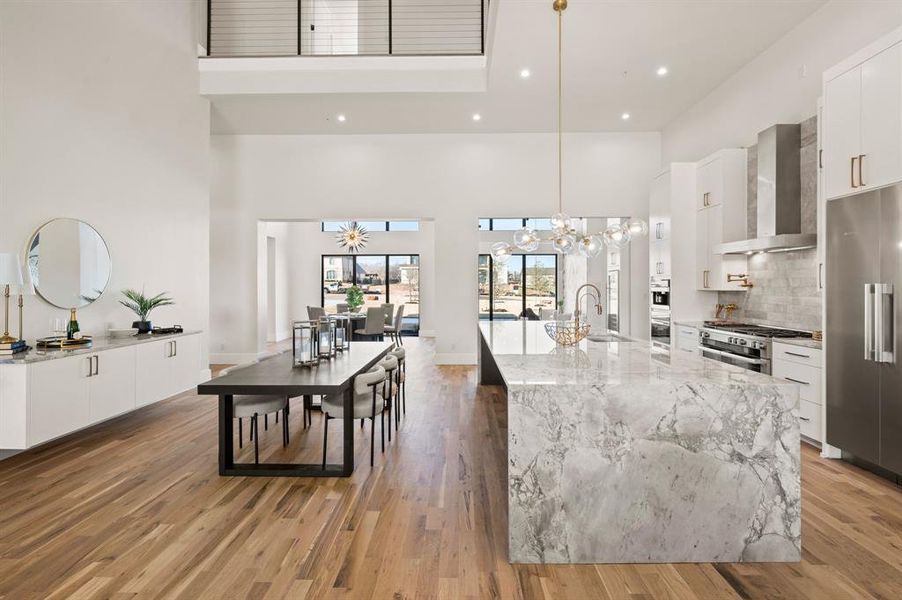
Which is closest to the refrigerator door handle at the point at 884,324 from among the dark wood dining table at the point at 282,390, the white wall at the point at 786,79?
the white wall at the point at 786,79

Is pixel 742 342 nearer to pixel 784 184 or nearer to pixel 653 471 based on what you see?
pixel 784 184

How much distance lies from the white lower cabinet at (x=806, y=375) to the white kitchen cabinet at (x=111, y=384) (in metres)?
5.24

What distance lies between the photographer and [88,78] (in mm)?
4398

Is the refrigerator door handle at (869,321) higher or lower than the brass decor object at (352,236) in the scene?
lower

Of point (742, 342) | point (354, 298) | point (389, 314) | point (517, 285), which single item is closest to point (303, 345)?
point (742, 342)

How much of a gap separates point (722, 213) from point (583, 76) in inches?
88.0

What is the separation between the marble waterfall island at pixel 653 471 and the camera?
7.00 ft

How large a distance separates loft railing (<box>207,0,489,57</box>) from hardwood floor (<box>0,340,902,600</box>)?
19.2 ft

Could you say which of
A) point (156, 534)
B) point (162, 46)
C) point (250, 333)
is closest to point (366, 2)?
point (162, 46)

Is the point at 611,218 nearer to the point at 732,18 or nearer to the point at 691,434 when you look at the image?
the point at 732,18

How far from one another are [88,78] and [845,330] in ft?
21.5

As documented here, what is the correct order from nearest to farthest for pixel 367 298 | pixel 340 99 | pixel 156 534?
pixel 156 534
pixel 340 99
pixel 367 298

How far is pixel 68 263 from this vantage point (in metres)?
4.18

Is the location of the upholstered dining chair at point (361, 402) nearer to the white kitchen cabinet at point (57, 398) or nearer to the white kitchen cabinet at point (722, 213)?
the white kitchen cabinet at point (57, 398)
